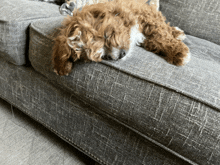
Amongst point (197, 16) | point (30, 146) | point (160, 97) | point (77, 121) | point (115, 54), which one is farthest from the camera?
point (197, 16)

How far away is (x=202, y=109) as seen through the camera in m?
0.63

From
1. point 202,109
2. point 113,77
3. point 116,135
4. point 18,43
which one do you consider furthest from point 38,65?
point 202,109

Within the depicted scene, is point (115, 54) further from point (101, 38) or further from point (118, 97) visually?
point (118, 97)

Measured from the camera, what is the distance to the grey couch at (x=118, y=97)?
658 millimetres

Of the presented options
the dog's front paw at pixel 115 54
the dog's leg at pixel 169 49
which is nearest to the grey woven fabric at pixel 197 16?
the dog's leg at pixel 169 49

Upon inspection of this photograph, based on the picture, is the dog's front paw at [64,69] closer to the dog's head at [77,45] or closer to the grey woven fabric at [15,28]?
the dog's head at [77,45]

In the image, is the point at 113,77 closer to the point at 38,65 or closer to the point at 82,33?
the point at 82,33

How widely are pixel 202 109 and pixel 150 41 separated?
0.51 metres

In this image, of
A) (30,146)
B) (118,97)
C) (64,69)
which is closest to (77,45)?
(64,69)

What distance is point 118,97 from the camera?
76 centimetres

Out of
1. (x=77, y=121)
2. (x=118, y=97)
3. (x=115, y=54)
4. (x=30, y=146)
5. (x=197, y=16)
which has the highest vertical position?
(x=197, y=16)

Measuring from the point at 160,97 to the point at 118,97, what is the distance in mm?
181

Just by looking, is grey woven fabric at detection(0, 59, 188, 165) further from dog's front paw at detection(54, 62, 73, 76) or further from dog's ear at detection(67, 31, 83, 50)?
dog's ear at detection(67, 31, 83, 50)

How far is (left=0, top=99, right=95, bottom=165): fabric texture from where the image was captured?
1101 mm
